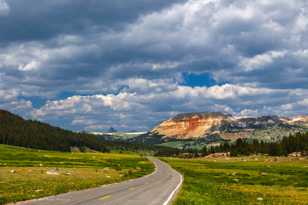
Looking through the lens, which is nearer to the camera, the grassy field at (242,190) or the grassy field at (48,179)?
the grassy field at (48,179)

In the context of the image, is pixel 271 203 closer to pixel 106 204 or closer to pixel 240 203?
pixel 240 203

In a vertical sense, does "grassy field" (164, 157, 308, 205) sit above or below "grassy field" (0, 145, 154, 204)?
below

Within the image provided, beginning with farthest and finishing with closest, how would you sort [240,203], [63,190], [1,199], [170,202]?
[63,190] → [240,203] → [170,202] → [1,199]

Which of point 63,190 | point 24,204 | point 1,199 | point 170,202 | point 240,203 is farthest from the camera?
point 63,190

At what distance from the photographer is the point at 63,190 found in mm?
44406

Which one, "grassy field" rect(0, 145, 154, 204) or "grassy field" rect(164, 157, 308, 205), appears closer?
"grassy field" rect(0, 145, 154, 204)

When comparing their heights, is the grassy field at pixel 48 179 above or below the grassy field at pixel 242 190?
above

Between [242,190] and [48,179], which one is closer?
[242,190]

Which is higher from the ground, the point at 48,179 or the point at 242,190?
the point at 48,179

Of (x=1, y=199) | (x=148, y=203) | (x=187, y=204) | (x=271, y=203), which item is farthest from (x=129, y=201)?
(x=271, y=203)

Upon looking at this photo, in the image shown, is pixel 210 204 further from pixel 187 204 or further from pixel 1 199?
pixel 1 199

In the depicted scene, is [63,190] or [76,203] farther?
[63,190]

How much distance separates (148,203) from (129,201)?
1.72 m

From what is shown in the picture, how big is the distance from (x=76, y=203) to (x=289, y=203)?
20.0 metres
